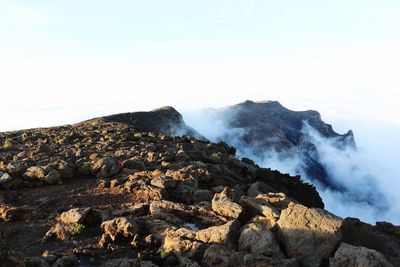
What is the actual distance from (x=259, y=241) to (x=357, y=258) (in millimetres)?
2678

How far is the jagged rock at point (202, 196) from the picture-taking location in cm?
1984

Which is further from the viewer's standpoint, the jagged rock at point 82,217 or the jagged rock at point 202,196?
the jagged rock at point 202,196

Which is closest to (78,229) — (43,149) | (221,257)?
(221,257)

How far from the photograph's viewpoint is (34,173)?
888 inches

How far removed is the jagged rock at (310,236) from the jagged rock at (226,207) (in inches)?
106

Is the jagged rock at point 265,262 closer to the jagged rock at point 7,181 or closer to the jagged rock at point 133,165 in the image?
the jagged rock at point 133,165

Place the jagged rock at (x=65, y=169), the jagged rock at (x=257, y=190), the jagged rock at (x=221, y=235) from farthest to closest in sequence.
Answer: the jagged rock at (x=65, y=169)
the jagged rock at (x=257, y=190)
the jagged rock at (x=221, y=235)

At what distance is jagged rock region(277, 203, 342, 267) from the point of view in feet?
40.8

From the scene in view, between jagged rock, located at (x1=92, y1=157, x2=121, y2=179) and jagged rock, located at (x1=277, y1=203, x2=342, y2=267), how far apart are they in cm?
1285

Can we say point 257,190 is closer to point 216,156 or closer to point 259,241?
point 216,156

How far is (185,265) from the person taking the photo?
39.9ft

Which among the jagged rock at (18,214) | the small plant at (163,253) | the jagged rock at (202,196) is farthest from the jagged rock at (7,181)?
the small plant at (163,253)

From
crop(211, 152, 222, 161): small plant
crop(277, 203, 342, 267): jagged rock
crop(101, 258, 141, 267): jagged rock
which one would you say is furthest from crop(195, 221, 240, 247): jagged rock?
crop(211, 152, 222, 161): small plant

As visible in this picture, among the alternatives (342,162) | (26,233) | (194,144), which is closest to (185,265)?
(26,233)
